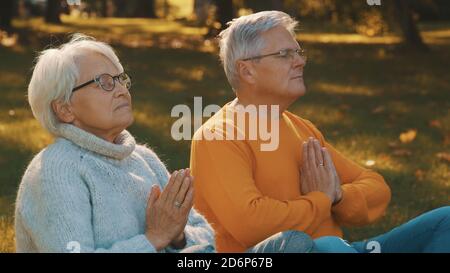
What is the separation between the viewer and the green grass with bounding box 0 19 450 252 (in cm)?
716

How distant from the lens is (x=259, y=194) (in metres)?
3.95

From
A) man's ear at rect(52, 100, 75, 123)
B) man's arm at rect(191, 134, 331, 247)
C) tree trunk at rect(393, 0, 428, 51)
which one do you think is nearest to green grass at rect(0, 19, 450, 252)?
tree trunk at rect(393, 0, 428, 51)

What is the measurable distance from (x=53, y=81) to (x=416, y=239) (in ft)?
5.08

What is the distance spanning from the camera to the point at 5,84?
41.7ft

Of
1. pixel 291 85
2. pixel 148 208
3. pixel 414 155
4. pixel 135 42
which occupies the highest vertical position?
pixel 291 85

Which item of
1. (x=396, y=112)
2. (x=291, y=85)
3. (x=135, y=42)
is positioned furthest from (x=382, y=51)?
(x=291, y=85)

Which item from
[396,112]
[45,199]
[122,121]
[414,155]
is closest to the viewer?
[45,199]

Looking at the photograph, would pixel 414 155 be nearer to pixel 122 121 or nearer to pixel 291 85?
pixel 291 85

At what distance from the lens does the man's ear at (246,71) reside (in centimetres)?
417

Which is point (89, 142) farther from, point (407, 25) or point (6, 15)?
point (6, 15)

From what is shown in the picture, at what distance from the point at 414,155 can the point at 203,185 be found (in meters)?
4.53

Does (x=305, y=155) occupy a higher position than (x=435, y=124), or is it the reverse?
(x=305, y=155)

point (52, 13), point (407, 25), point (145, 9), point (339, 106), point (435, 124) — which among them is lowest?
point (145, 9)

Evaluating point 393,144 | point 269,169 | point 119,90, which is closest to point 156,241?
point 119,90
